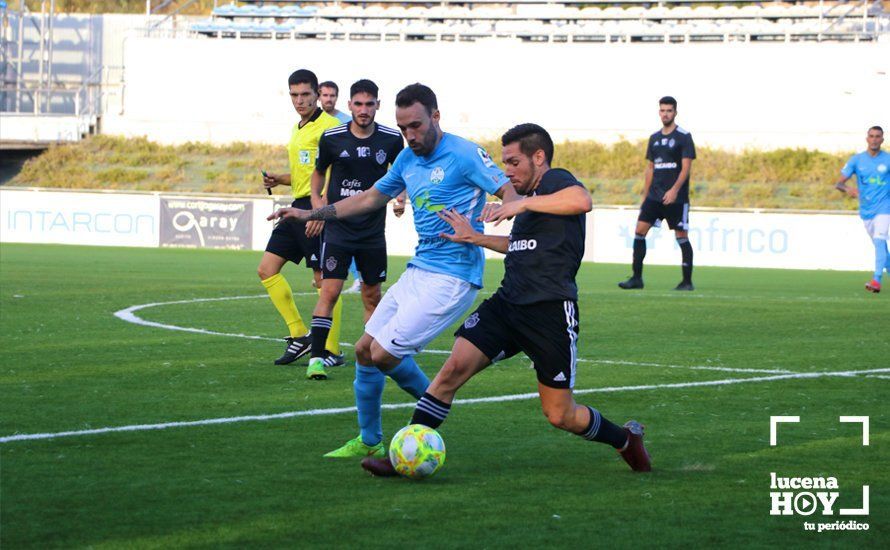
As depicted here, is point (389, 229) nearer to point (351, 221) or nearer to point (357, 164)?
point (357, 164)

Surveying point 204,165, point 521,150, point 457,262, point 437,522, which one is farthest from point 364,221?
point 204,165

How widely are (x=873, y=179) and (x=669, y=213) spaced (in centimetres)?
338

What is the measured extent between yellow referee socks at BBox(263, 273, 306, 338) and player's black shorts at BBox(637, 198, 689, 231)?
879 cm

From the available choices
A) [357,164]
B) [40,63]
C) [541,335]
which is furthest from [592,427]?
[40,63]

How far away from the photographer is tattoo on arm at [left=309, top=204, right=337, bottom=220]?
6.95 meters

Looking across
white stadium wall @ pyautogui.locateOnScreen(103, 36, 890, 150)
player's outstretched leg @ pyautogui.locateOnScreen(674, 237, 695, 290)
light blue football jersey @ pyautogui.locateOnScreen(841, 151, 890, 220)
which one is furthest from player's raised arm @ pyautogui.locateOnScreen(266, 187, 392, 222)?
white stadium wall @ pyautogui.locateOnScreen(103, 36, 890, 150)

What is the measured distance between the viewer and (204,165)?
43.7 metres

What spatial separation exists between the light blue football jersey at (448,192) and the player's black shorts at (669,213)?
1176 cm

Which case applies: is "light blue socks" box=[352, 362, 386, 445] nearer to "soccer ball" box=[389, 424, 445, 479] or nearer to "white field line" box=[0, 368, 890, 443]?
"soccer ball" box=[389, 424, 445, 479]

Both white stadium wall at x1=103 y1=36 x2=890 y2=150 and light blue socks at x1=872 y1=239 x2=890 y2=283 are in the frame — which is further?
white stadium wall at x1=103 y1=36 x2=890 y2=150

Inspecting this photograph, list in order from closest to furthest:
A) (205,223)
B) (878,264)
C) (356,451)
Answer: (356,451) → (878,264) → (205,223)

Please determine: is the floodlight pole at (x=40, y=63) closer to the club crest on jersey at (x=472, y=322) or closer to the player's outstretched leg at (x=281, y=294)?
the player's outstretched leg at (x=281, y=294)

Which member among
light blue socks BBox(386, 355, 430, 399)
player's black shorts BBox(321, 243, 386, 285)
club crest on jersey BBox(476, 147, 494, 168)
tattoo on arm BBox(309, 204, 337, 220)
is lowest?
light blue socks BBox(386, 355, 430, 399)

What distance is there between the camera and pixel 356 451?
6.14 metres
